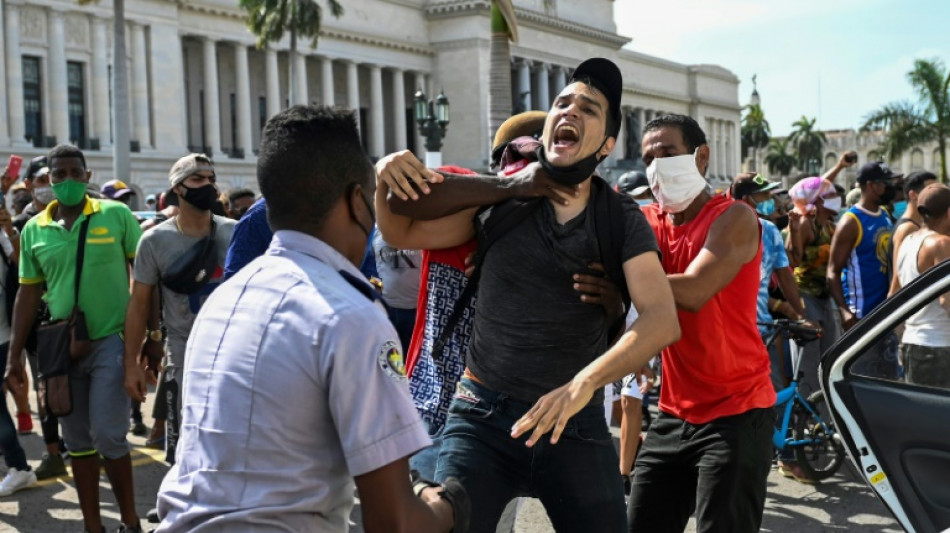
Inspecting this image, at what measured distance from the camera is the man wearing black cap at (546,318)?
11.0ft

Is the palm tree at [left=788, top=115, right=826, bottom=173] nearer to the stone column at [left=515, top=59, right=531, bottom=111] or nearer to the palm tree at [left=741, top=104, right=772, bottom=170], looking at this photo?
the palm tree at [left=741, top=104, right=772, bottom=170]

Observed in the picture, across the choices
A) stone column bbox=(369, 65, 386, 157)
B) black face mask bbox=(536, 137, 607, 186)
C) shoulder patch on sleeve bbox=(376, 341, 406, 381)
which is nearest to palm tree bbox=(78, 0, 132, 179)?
stone column bbox=(369, 65, 386, 157)

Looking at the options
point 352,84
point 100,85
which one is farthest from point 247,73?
point 100,85

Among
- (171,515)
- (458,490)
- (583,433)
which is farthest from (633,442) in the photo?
(171,515)

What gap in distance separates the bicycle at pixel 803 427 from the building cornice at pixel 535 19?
Answer: 184 ft

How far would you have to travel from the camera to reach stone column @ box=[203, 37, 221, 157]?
2030 inches

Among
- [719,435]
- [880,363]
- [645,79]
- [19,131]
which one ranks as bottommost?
[719,435]

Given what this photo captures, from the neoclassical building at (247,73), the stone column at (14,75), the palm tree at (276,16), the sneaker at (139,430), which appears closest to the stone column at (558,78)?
the neoclassical building at (247,73)

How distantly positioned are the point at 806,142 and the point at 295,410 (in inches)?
4252

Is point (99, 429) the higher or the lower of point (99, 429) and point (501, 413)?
the lower

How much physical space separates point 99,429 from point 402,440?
4.20m

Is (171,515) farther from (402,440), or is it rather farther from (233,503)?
(402,440)

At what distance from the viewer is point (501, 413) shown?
339cm

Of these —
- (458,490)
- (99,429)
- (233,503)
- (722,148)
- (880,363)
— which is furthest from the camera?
(722,148)
